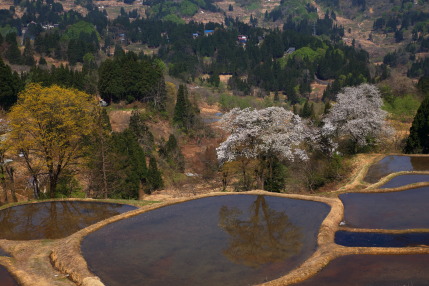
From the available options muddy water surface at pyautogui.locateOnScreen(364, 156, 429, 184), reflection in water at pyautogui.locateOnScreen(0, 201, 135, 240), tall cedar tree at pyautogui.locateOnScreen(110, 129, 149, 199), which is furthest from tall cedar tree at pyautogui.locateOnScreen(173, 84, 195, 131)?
reflection in water at pyautogui.locateOnScreen(0, 201, 135, 240)

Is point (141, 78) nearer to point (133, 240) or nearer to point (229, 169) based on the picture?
point (229, 169)

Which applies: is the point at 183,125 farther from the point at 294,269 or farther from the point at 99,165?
the point at 294,269

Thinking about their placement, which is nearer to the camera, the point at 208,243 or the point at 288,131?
the point at 208,243

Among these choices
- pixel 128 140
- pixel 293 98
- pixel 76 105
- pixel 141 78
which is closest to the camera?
pixel 76 105

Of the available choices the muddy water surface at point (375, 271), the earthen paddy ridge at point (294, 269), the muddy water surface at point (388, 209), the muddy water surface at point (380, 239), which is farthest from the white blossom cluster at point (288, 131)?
the muddy water surface at point (375, 271)

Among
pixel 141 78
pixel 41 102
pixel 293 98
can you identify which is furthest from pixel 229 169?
pixel 293 98

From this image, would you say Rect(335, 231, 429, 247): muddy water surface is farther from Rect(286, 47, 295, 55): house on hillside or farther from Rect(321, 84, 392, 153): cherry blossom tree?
Result: Rect(286, 47, 295, 55): house on hillside

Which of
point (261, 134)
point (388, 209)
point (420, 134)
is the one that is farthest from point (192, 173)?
point (388, 209)
